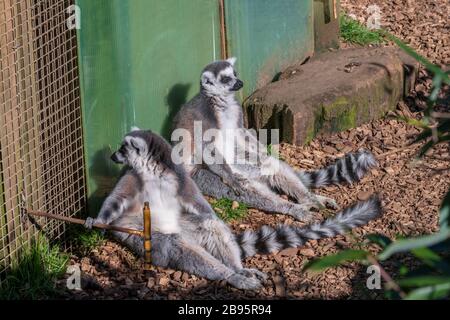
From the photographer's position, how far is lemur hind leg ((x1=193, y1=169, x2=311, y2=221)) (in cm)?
637

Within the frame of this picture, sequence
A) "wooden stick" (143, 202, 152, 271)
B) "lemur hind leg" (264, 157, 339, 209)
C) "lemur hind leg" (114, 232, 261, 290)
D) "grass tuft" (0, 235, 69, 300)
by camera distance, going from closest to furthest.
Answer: "wooden stick" (143, 202, 152, 271) < "grass tuft" (0, 235, 69, 300) < "lemur hind leg" (114, 232, 261, 290) < "lemur hind leg" (264, 157, 339, 209)

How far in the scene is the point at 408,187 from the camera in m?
6.62

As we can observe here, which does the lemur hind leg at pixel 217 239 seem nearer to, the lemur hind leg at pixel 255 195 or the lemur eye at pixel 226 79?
the lemur hind leg at pixel 255 195

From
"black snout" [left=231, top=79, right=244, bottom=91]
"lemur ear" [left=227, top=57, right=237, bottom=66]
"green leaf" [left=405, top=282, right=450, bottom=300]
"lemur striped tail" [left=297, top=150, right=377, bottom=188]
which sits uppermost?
"green leaf" [left=405, top=282, right=450, bottom=300]

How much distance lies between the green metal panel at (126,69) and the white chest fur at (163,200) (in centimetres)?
45

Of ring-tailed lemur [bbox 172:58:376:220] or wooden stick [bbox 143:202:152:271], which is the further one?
ring-tailed lemur [bbox 172:58:376:220]

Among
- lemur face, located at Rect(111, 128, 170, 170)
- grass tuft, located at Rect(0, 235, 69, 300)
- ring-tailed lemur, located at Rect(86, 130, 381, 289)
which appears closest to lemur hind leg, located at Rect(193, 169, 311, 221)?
ring-tailed lemur, located at Rect(86, 130, 381, 289)

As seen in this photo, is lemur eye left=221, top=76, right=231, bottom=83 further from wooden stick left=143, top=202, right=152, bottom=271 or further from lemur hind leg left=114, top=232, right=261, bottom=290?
wooden stick left=143, top=202, right=152, bottom=271

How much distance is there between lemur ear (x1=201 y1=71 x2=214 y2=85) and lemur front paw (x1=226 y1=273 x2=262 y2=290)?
1.90 m

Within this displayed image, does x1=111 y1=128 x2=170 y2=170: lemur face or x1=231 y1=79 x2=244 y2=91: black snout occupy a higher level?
x1=231 y1=79 x2=244 y2=91: black snout

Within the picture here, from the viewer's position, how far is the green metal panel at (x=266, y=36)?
7.54m

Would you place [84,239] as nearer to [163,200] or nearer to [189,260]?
[163,200]

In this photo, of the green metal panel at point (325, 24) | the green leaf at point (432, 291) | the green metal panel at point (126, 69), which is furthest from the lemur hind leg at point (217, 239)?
the green metal panel at point (325, 24)
